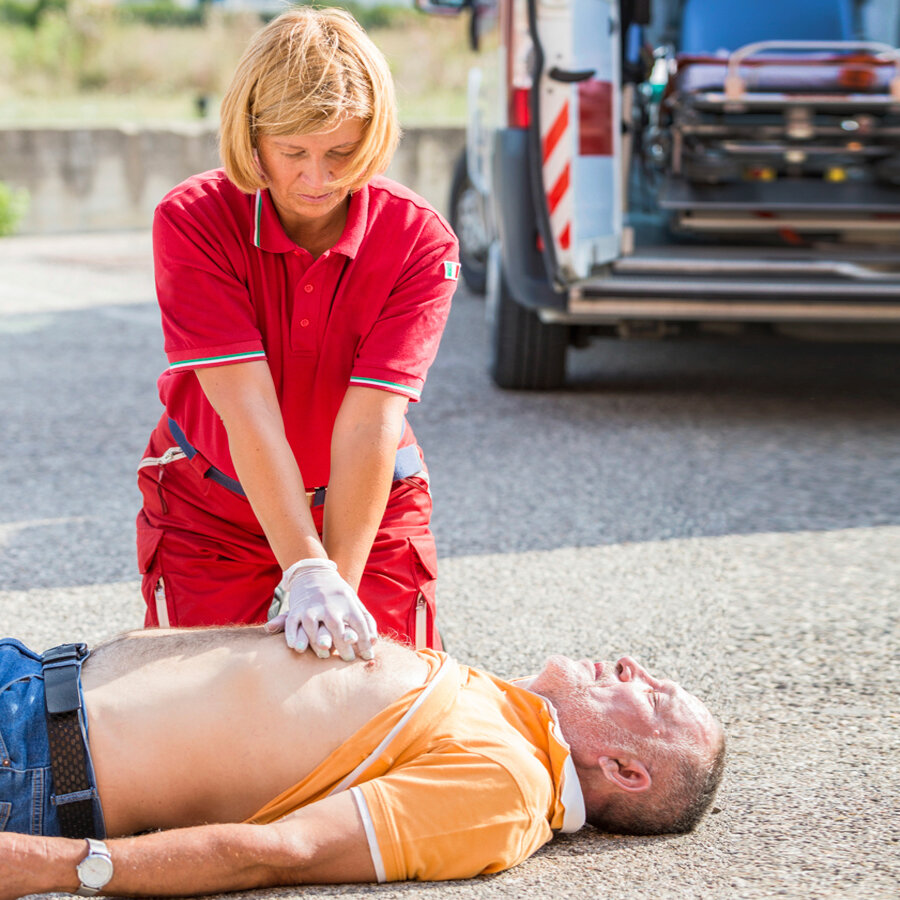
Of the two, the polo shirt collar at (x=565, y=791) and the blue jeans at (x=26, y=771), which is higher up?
the blue jeans at (x=26, y=771)

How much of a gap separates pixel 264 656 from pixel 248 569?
0.72 meters

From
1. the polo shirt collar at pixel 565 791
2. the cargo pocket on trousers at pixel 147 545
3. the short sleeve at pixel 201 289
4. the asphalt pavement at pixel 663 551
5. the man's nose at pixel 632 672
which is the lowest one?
the asphalt pavement at pixel 663 551

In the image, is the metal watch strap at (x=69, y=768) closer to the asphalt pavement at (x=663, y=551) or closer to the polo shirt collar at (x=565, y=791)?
the asphalt pavement at (x=663, y=551)

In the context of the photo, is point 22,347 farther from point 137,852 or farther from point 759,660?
point 137,852

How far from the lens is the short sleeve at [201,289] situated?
2662 millimetres

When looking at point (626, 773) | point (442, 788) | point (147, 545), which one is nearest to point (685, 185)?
point (147, 545)

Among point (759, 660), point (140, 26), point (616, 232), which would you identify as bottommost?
point (759, 660)

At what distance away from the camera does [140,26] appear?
2291cm

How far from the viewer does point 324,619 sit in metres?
2.32

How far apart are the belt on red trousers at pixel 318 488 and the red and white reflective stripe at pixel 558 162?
246 cm

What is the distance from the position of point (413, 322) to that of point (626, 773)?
104 cm

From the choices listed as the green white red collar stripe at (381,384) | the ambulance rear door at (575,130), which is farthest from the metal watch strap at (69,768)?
the ambulance rear door at (575,130)

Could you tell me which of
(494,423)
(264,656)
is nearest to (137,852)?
(264,656)

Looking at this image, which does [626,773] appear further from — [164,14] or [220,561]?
[164,14]
